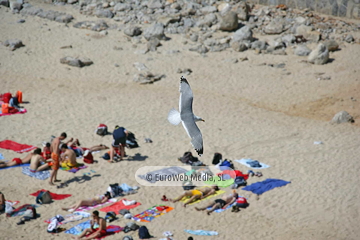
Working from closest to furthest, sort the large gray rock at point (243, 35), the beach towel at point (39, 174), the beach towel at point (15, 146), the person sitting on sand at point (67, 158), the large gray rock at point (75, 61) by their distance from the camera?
the beach towel at point (39, 174)
the person sitting on sand at point (67, 158)
the beach towel at point (15, 146)
the large gray rock at point (75, 61)
the large gray rock at point (243, 35)

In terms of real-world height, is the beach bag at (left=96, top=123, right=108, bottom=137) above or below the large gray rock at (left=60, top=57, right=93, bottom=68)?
above

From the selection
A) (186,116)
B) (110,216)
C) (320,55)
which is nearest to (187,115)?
(186,116)

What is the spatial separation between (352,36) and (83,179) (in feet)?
49.9

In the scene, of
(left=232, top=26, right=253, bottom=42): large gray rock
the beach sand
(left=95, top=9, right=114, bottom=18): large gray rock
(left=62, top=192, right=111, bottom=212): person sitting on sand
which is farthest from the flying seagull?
(left=95, top=9, right=114, bottom=18): large gray rock

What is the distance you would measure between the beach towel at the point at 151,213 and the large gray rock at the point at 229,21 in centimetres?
1330

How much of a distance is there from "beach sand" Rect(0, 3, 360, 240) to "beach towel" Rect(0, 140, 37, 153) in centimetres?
22

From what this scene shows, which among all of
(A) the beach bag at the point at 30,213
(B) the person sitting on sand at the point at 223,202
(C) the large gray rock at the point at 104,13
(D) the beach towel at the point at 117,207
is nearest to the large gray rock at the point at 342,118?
(B) the person sitting on sand at the point at 223,202

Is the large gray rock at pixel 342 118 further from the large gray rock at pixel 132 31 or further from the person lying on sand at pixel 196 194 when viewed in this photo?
the large gray rock at pixel 132 31

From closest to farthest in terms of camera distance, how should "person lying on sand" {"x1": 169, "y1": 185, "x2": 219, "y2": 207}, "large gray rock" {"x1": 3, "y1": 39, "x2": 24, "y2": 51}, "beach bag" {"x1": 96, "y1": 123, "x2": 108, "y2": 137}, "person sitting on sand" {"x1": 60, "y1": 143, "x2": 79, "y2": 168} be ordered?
1. "person lying on sand" {"x1": 169, "y1": 185, "x2": 219, "y2": 207}
2. "person sitting on sand" {"x1": 60, "y1": 143, "x2": 79, "y2": 168}
3. "beach bag" {"x1": 96, "y1": 123, "x2": 108, "y2": 137}
4. "large gray rock" {"x1": 3, "y1": 39, "x2": 24, "y2": 51}

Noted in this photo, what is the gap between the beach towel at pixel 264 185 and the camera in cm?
1144

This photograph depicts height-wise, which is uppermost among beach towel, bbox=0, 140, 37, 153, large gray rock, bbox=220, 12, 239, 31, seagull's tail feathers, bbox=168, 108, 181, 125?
seagull's tail feathers, bbox=168, 108, 181, 125

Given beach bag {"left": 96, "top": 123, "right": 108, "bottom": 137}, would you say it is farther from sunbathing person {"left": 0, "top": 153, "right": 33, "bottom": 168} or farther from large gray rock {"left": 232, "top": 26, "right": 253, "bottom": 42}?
large gray rock {"left": 232, "top": 26, "right": 253, "bottom": 42}

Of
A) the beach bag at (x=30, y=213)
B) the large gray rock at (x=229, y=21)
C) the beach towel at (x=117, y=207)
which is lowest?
the beach towel at (x=117, y=207)

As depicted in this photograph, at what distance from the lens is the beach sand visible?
1056 cm
